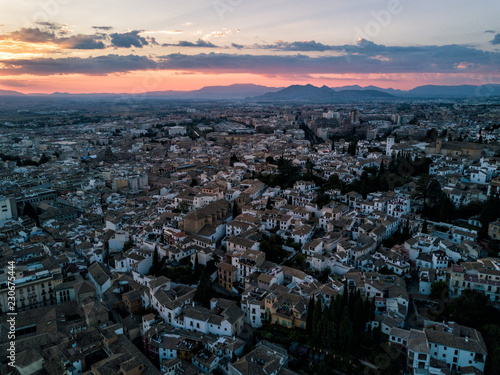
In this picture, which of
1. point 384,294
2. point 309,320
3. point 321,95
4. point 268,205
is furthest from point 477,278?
point 321,95

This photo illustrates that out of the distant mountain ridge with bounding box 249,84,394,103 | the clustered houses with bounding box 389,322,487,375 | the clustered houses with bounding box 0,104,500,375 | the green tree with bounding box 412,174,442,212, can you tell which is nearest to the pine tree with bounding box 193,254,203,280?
the clustered houses with bounding box 0,104,500,375

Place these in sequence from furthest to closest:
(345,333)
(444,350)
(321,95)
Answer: (321,95), (345,333), (444,350)

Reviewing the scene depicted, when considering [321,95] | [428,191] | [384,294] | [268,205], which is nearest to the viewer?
[384,294]

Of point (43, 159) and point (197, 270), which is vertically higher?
point (43, 159)

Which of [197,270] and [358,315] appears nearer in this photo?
[358,315]

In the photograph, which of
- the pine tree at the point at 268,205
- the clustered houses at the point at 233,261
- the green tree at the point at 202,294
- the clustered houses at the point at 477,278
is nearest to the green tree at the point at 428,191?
the clustered houses at the point at 233,261

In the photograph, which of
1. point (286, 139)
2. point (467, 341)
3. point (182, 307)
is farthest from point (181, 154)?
point (467, 341)

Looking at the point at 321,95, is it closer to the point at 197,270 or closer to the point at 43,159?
the point at 43,159

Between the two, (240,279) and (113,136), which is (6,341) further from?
(113,136)

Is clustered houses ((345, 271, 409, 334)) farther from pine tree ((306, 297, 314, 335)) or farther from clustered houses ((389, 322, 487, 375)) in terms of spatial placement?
pine tree ((306, 297, 314, 335))
